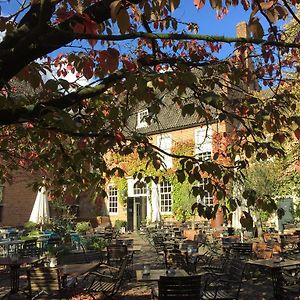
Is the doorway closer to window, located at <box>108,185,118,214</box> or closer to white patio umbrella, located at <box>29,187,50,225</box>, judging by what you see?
window, located at <box>108,185,118,214</box>

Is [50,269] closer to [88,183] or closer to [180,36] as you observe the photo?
[88,183]

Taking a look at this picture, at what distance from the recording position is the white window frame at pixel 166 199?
1053 inches

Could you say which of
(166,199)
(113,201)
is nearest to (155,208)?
(166,199)

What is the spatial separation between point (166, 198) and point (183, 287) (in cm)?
2102

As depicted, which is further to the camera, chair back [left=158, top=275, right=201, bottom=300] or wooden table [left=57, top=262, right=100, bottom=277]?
wooden table [left=57, top=262, right=100, bottom=277]

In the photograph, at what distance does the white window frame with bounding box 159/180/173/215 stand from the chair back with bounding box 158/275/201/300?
20554 mm

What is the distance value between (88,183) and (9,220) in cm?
2179

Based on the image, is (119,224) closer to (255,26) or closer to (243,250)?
(243,250)

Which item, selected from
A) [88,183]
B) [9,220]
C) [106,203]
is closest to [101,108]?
[88,183]

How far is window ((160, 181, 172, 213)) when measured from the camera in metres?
26.8

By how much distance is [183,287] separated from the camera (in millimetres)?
6039

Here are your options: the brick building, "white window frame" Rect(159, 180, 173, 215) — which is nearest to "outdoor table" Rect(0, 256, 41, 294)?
the brick building

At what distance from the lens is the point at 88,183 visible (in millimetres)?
5891

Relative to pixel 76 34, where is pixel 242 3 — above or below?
above
